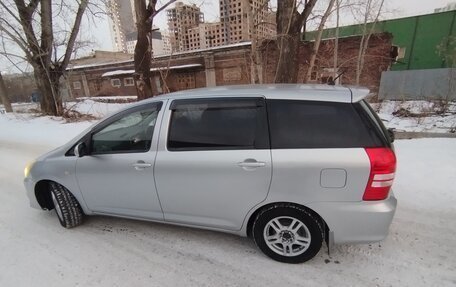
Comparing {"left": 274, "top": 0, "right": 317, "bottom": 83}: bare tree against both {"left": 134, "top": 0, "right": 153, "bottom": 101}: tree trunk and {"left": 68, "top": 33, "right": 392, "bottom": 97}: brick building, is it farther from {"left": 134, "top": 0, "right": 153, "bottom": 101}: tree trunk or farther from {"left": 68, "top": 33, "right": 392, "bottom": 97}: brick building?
{"left": 68, "top": 33, "right": 392, "bottom": 97}: brick building

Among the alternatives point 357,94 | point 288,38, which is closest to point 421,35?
point 288,38

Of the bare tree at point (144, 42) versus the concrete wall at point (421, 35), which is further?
the concrete wall at point (421, 35)

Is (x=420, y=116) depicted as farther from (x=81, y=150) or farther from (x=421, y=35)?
(x=421, y=35)

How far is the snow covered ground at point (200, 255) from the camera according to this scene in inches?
95.8

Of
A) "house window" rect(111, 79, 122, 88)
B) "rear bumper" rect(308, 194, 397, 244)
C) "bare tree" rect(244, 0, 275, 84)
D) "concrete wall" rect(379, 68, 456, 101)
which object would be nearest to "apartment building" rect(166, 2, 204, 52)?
"bare tree" rect(244, 0, 275, 84)

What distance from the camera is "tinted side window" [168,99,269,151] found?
98.3 inches

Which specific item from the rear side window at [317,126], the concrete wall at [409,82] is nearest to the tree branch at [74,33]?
the rear side window at [317,126]

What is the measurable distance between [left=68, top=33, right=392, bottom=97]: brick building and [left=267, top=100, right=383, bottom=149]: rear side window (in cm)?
1108

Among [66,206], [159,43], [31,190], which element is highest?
[159,43]

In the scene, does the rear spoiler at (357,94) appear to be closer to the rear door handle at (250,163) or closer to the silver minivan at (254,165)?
the silver minivan at (254,165)

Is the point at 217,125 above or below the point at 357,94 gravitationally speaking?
below

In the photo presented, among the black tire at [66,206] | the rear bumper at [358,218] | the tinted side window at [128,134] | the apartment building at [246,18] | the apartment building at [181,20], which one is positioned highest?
the apartment building at [181,20]

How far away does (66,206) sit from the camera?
3.31m

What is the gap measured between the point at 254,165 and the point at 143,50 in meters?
9.64
